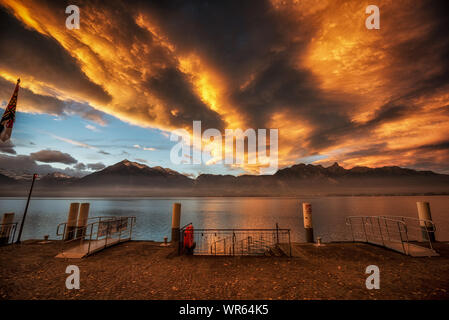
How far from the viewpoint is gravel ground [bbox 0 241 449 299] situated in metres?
5.91

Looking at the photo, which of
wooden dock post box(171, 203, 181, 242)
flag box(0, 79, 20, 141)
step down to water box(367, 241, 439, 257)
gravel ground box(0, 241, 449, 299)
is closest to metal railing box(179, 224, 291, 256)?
wooden dock post box(171, 203, 181, 242)

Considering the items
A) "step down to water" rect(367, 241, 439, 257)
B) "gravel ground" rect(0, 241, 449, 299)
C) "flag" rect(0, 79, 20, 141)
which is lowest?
A: "gravel ground" rect(0, 241, 449, 299)

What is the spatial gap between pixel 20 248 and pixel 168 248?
8995mm

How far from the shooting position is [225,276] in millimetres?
7297

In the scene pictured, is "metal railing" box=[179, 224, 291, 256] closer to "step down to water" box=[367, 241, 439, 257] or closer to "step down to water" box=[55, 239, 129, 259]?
"step down to water" box=[55, 239, 129, 259]

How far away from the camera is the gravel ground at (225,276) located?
5.91 meters

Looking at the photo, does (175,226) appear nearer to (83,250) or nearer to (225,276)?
(83,250)

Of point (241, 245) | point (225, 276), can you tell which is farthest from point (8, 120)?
point (241, 245)

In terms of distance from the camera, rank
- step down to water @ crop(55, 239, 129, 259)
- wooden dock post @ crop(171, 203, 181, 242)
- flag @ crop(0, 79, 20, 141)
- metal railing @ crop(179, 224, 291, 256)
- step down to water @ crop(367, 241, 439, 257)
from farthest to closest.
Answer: wooden dock post @ crop(171, 203, 181, 242) < metal railing @ crop(179, 224, 291, 256) < flag @ crop(0, 79, 20, 141) < step down to water @ crop(55, 239, 129, 259) < step down to water @ crop(367, 241, 439, 257)

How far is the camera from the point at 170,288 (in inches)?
249

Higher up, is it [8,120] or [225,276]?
[8,120]

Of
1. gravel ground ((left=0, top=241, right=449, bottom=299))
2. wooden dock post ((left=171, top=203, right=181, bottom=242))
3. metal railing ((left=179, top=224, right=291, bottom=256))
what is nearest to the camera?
gravel ground ((left=0, top=241, right=449, bottom=299))
